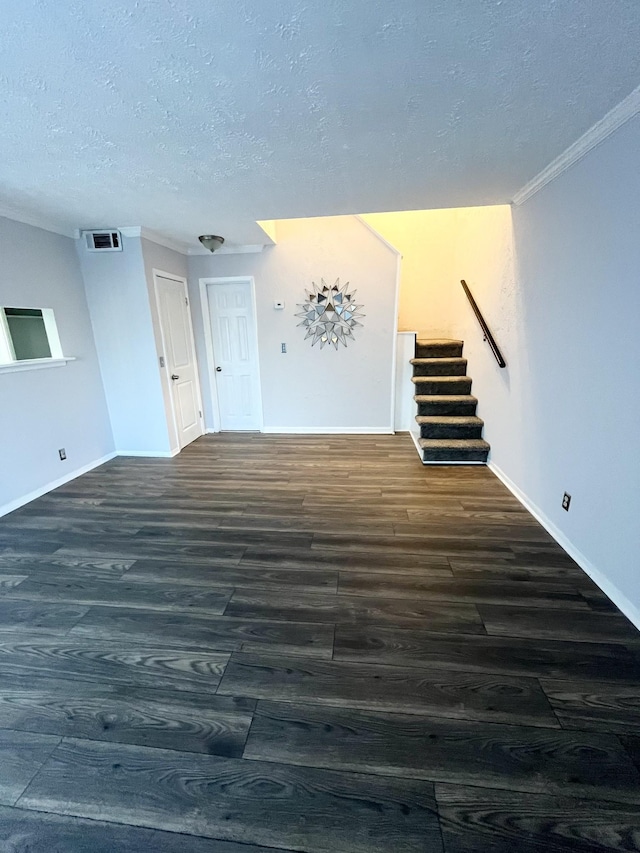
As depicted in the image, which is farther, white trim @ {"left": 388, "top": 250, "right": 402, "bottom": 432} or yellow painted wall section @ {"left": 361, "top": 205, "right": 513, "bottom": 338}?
yellow painted wall section @ {"left": 361, "top": 205, "right": 513, "bottom": 338}

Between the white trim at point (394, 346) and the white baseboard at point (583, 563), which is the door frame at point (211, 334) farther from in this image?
the white baseboard at point (583, 563)

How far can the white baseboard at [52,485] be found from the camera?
2965mm

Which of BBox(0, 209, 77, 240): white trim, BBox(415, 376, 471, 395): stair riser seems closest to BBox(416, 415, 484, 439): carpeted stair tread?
BBox(415, 376, 471, 395): stair riser

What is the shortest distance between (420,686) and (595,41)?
2.55 meters

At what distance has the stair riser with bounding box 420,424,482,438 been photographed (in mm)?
3875

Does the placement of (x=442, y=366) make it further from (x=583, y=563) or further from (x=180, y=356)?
(x=180, y=356)

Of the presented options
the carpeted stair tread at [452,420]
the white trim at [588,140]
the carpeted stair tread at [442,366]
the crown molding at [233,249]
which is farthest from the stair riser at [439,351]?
the crown molding at [233,249]

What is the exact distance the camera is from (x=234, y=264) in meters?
4.48

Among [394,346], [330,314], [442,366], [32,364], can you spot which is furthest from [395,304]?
[32,364]

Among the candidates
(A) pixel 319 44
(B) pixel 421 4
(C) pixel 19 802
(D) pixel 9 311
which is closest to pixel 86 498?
(D) pixel 9 311

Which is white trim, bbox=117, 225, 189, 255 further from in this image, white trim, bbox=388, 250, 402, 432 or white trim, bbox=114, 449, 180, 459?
white trim, bbox=388, 250, 402, 432

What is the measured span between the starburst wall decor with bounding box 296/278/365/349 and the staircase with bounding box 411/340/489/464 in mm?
983

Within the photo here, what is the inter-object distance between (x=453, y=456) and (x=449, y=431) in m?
0.32

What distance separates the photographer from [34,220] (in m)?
3.09
